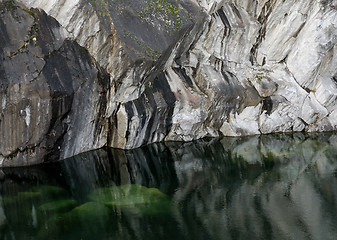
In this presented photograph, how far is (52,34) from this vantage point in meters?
22.7

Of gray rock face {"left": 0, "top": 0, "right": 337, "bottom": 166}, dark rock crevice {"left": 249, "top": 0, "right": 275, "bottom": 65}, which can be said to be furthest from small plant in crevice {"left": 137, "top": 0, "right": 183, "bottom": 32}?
dark rock crevice {"left": 249, "top": 0, "right": 275, "bottom": 65}

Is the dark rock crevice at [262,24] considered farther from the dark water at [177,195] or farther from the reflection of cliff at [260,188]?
the dark water at [177,195]

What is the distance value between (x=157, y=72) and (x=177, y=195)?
474 inches

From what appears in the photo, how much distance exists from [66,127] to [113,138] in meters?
5.08

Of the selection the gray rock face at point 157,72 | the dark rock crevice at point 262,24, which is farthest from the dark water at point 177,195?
the dark rock crevice at point 262,24

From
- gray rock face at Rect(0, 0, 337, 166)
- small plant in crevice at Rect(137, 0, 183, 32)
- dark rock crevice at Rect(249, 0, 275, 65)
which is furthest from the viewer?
dark rock crevice at Rect(249, 0, 275, 65)

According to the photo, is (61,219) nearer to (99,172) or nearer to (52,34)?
(99,172)

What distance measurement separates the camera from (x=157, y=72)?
89.7ft

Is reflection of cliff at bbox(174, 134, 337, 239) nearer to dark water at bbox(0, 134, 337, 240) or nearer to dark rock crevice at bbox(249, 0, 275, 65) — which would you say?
dark water at bbox(0, 134, 337, 240)

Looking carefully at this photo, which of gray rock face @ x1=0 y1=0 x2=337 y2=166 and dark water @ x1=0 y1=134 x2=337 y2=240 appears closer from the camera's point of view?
dark water @ x1=0 y1=134 x2=337 y2=240

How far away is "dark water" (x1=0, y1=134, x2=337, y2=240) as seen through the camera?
13875 mm

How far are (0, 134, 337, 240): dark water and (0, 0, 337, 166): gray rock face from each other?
99.2 inches

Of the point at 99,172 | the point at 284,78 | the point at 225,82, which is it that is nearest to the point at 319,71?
the point at 284,78

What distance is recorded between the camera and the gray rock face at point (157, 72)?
69.8 feet
